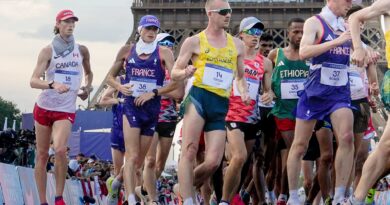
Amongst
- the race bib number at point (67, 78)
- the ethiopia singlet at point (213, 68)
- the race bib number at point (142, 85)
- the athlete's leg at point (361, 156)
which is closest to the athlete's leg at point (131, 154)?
the race bib number at point (142, 85)

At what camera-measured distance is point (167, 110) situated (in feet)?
43.3

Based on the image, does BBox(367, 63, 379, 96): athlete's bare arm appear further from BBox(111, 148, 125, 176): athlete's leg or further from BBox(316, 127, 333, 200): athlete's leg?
BBox(111, 148, 125, 176): athlete's leg

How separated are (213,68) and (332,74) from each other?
4.33 feet

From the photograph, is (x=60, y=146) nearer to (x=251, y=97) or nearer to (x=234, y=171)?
(x=234, y=171)

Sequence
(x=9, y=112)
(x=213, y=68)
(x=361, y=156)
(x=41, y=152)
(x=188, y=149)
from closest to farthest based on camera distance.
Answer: (x=188, y=149)
(x=213, y=68)
(x=41, y=152)
(x=361, y=156)
(x=9, y=112)

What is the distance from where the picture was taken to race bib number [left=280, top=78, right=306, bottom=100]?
41.6 ft

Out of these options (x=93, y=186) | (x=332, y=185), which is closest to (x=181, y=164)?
(x=332, y=185)

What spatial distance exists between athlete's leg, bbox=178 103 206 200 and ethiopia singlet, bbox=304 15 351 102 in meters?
1.37

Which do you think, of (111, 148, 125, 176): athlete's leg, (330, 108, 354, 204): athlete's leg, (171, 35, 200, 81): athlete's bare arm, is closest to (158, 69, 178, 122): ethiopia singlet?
(111, 148, 125, 176): athlete's leg

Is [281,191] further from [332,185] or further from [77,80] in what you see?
[77,80]

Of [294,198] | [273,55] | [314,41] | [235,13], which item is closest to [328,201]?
[294,198]

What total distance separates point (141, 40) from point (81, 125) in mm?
41495

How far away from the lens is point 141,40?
12070 mm

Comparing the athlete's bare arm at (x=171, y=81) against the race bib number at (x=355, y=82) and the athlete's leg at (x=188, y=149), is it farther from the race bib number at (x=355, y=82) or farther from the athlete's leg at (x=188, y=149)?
the race bib number at (x=355, y=82)
